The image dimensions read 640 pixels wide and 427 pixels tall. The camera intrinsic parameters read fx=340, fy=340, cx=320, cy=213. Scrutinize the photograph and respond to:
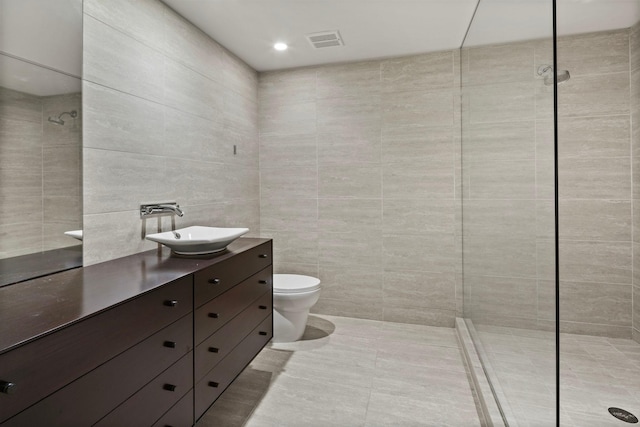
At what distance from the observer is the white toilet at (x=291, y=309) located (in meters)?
2.50

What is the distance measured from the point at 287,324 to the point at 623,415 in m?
1.96

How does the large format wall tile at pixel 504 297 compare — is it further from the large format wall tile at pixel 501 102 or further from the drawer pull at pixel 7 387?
the drawer pull at pixel 7 387

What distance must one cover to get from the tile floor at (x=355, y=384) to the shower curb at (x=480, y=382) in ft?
0.17

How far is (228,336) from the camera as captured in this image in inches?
67.9

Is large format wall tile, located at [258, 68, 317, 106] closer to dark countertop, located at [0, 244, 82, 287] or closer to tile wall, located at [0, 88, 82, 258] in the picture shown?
tile wall, located at [0, 88, 82, 258]

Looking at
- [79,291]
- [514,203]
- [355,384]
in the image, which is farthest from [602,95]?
[79,291]

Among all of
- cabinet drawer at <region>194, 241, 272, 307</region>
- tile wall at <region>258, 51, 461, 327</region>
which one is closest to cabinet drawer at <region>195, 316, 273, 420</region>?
cabinet drawer at <region>194, 241, 272, 307</region>

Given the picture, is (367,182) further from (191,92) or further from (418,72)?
(191,92)

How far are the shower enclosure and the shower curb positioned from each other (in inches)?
2.1

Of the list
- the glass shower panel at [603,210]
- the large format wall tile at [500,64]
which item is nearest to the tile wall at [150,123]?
the large format wall tile at [500,64]

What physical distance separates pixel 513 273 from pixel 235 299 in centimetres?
136

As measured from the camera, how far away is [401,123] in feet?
9.94

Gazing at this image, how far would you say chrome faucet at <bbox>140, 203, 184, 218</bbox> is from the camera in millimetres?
1970

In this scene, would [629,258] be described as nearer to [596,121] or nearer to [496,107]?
[596,121]
